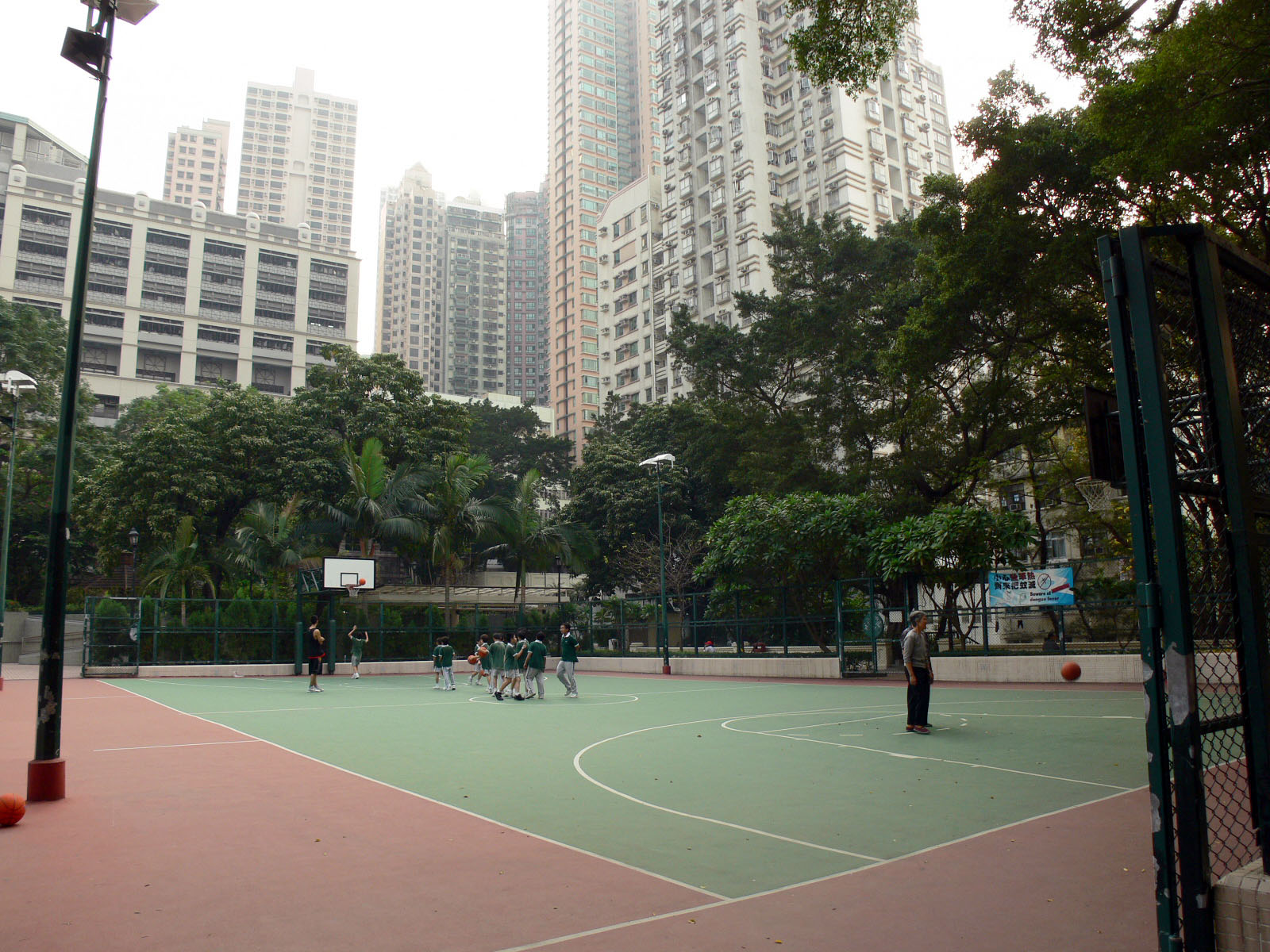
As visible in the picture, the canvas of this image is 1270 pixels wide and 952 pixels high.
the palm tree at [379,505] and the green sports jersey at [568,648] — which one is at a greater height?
the palm tree at [379,505]

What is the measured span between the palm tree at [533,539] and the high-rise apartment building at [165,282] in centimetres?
4735

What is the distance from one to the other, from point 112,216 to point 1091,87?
3357 inches

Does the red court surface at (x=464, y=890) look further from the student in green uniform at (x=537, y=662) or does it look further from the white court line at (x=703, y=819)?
the student in green uniform at (x=537, y=662)

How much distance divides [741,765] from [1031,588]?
A: 45.5 feet

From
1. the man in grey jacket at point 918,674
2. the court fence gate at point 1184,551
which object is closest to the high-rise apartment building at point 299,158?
the man in grey jacket at point 918,674

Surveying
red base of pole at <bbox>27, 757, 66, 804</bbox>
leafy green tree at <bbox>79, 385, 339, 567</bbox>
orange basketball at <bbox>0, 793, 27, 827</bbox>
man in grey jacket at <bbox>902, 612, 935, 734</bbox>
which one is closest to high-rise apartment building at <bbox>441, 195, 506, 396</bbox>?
leafy green tree at <bbox>79, 385, 339, 567</bbox>

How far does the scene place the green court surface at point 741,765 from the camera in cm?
650

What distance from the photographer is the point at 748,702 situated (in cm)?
1817

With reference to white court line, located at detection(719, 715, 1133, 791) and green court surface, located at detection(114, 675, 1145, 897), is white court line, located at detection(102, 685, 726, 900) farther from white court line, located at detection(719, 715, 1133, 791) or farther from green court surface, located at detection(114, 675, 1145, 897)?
white court line, located at detection(719, 715, 1133, 791)

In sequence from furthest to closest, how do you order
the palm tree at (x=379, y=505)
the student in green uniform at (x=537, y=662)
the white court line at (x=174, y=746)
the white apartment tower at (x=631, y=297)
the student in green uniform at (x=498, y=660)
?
the white apartment tower at (x=631, y=297), the palm tree at (x=379, y=505), the student in green uniform at (x=498, y=660), the student in green uniform at (x=537, y=662), the white court line at (x=174, y=746)

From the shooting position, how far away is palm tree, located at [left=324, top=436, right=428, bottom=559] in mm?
34719

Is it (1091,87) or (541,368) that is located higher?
(541,368)

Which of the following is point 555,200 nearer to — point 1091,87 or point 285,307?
point 285,307

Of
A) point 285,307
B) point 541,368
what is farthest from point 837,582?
point 541,368
